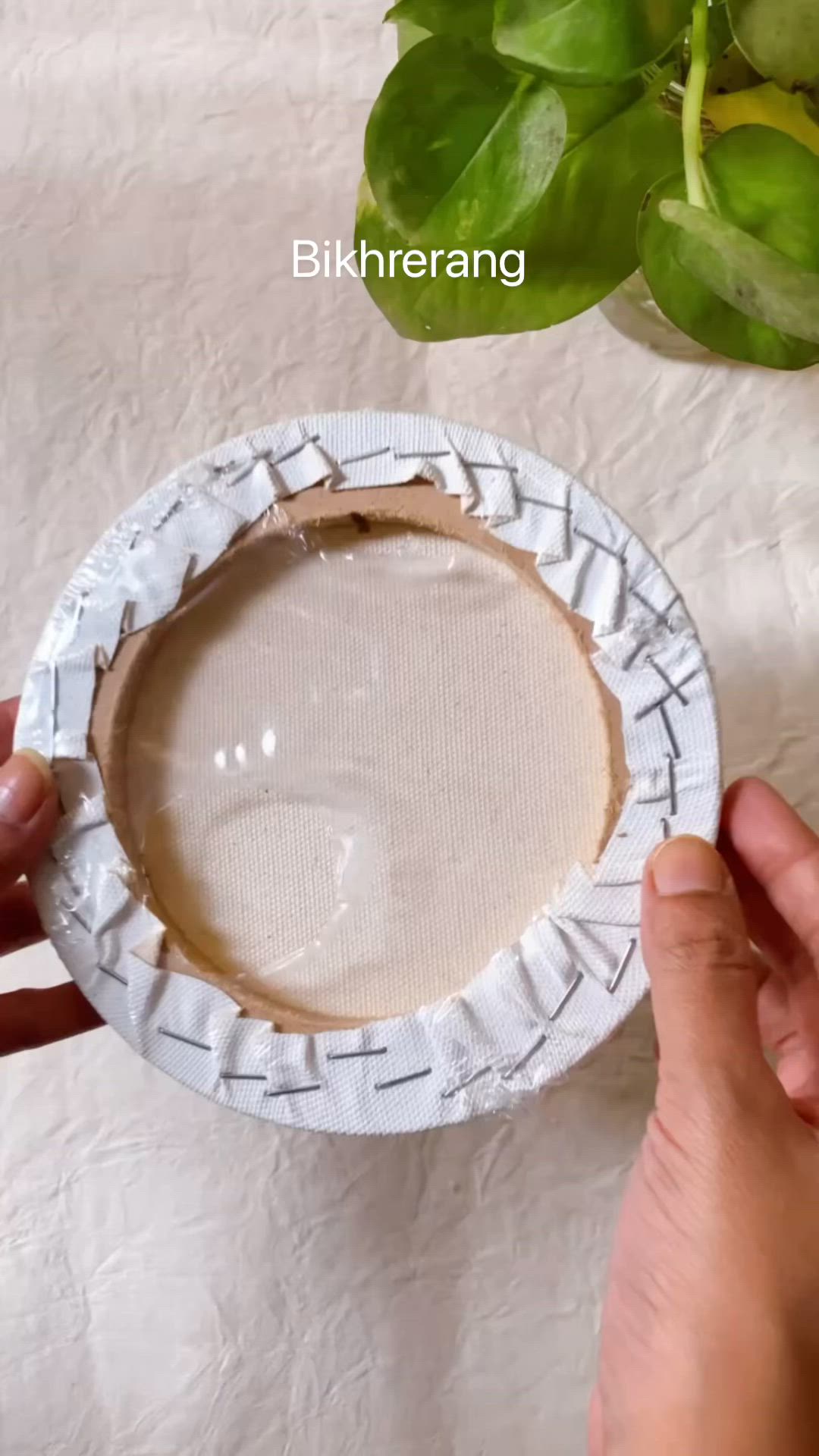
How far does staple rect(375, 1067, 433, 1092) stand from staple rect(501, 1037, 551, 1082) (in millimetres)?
27

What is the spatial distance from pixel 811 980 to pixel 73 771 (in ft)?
1.05

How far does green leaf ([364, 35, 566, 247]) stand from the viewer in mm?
413

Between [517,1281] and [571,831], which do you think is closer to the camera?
[571,831]

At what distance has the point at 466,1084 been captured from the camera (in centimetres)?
42

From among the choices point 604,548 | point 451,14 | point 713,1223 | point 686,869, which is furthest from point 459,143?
point 713,1223

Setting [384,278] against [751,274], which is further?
[384,278]

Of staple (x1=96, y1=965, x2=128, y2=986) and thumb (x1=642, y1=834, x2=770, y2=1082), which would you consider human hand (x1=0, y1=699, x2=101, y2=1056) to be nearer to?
staple (x1=96, y1=965, x2=128, y2=986)

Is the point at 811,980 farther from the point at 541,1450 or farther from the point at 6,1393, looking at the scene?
the point at 6,1393

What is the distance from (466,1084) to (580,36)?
1.10 ft

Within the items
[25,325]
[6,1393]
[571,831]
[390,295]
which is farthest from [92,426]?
[6,1393]

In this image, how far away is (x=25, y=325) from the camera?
2.14 ft

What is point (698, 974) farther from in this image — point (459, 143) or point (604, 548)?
point (459, 143)

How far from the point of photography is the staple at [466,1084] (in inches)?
16.4

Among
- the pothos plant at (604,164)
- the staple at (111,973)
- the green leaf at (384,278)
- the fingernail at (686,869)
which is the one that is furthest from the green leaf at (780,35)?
the staple at (111,973)
